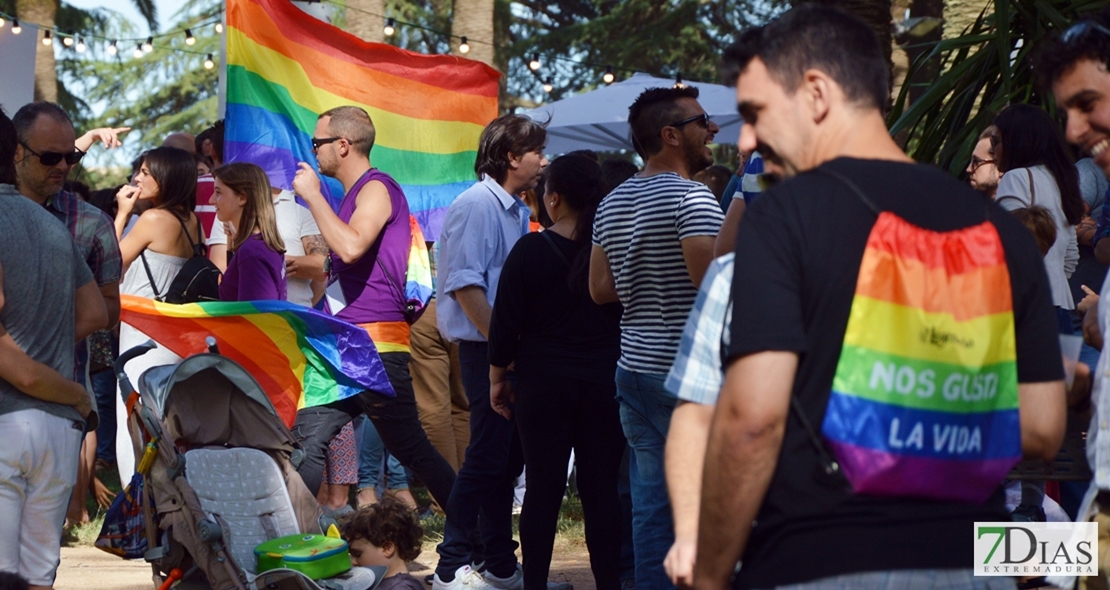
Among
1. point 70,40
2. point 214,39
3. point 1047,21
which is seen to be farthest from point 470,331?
point 214,39

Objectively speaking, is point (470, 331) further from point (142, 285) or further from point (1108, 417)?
point (1108, 417)

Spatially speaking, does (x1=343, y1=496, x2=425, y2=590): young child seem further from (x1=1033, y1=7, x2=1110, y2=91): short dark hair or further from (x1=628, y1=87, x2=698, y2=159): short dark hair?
(x1=1033, y1=7, x2=1110, y2=91): short dark hair

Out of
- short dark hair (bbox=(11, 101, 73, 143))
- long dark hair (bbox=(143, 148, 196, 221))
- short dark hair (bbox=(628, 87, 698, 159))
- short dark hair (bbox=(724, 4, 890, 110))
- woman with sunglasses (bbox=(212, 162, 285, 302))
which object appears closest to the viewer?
short dark hair (bbox=(724, 4, 890, 110))

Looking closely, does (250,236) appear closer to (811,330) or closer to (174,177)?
(174,177)

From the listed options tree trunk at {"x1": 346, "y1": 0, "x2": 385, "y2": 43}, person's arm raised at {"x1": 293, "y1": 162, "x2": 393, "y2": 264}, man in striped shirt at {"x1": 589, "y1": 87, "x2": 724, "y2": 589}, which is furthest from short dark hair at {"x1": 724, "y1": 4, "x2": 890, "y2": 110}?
tree trunk at {"x1": 346, "y1": 0, "x2": 385, "y2": 43}

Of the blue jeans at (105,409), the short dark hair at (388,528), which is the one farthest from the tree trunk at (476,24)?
the short dark hair at (388,528)

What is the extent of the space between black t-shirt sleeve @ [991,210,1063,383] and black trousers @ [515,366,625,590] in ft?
9.85

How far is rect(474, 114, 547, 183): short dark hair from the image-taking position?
576 centimetres

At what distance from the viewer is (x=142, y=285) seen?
22.9ft

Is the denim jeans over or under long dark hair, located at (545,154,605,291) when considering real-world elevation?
under

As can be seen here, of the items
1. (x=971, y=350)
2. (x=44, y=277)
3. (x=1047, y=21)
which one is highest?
(x=1047, y=21)

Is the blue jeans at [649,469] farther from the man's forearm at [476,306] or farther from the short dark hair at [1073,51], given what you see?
the short dark hair at [1073,51]

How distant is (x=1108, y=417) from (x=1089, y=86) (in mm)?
665

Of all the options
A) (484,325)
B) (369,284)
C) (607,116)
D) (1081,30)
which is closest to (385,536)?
(484,325)
